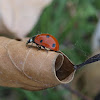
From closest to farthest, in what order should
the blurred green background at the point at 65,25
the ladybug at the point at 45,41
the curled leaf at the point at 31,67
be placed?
1. the curled leaf at the point at 31,67
2. the ladybug at the point at 45,41
3. the blurred green background at the point at 65,25

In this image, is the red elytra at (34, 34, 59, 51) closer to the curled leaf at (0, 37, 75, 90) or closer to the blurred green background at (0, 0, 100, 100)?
the curled leaf at (0, 37, 75, 90)

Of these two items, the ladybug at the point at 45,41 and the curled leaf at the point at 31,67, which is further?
the ladybug at the point at 45,41

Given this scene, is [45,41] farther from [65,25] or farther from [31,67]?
[65,25]


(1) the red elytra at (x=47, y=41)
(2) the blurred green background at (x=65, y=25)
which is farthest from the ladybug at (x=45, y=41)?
(2) the blurred green background at (x=65, y=25)

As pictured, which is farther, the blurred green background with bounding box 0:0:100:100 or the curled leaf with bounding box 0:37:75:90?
the blurred green background with bounding box 0:0:100:100

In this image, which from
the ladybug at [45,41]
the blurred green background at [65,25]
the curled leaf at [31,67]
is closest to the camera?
the curled leaf at [31,67]

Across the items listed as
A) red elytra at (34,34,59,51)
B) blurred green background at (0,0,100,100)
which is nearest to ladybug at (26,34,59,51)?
red elytra at (34,34,59,51)

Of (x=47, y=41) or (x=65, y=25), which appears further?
(x=65, y=25)

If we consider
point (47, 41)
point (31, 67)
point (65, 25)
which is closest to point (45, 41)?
point (47, 41)

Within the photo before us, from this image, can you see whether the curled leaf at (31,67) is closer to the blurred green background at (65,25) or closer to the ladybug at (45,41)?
the ladybug at (45,41)

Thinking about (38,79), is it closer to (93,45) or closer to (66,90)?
(66,90)
